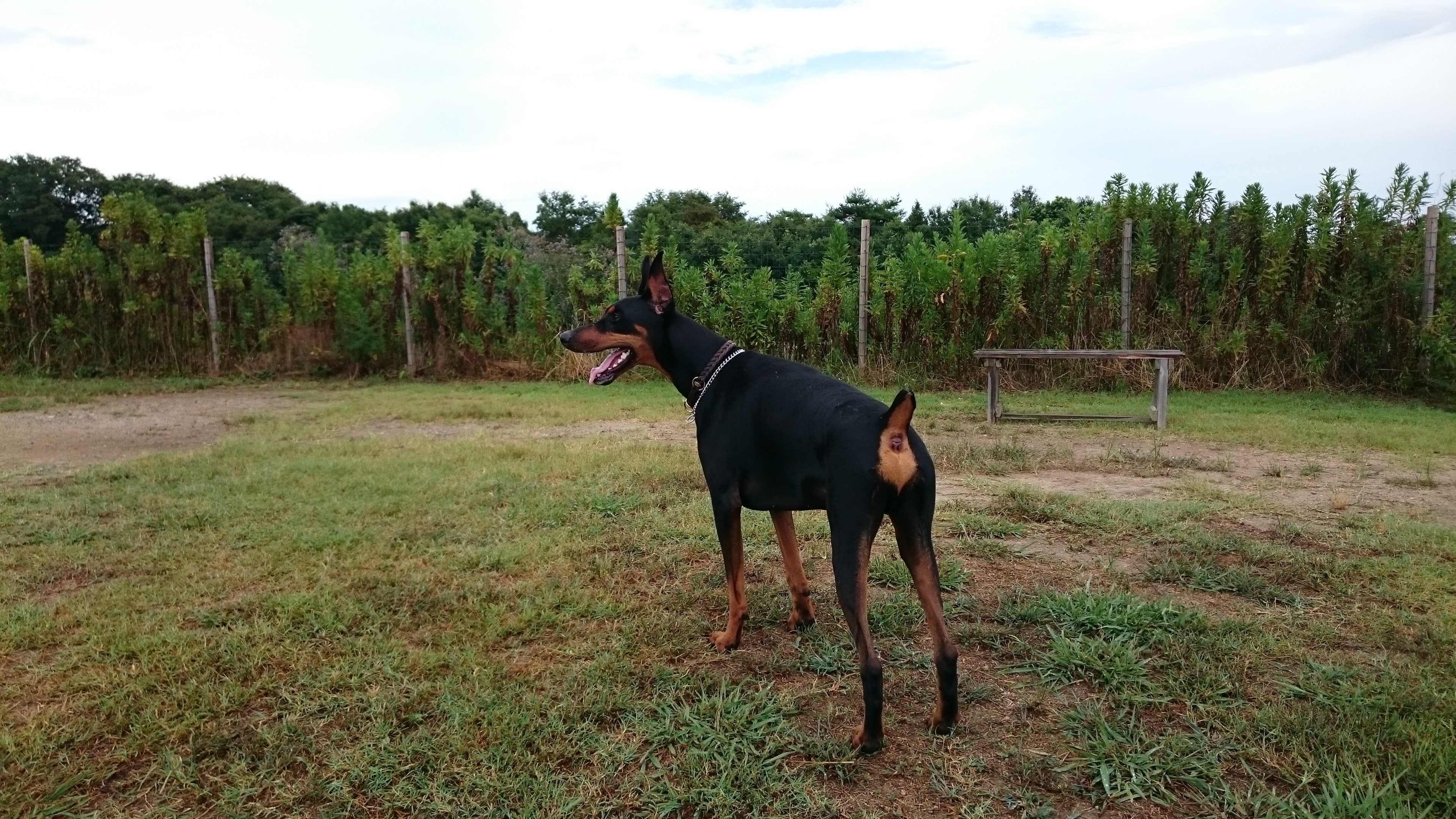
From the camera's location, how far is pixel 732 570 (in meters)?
2.94

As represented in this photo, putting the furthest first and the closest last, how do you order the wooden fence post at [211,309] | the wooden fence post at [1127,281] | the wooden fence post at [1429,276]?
the wooden fence post at [211,309] → the wooden fence post at [1127,281] → the wooden fence post at [1429,276]

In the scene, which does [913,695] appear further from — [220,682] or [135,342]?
[135,342]

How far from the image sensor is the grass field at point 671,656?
213 centimetres

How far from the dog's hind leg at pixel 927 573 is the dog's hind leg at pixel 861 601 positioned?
8cm

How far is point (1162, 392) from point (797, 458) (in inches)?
225

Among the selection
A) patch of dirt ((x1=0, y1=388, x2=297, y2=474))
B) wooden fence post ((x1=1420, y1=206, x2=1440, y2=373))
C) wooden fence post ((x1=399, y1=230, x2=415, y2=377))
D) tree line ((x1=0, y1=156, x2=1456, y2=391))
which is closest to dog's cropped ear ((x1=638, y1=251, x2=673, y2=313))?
patch of dirt ((x1=0, y1=388, x2=297, y2=474))

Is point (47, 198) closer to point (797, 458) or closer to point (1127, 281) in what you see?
point (1127, 281)

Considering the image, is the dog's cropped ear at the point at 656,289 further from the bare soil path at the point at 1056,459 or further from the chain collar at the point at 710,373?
the bare soil path at the point at 1056,459

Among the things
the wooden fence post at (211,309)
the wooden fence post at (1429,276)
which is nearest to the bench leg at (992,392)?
the wooden fence post at (1429,276)

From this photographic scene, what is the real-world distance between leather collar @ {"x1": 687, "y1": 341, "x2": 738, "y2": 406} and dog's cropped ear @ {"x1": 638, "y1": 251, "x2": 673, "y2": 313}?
275 mm

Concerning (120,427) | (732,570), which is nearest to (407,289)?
(120,427)

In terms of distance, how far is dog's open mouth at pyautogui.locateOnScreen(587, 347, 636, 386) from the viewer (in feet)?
10.6

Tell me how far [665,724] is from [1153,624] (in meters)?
1.73

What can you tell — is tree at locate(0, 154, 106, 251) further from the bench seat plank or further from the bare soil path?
the bench seat plank
